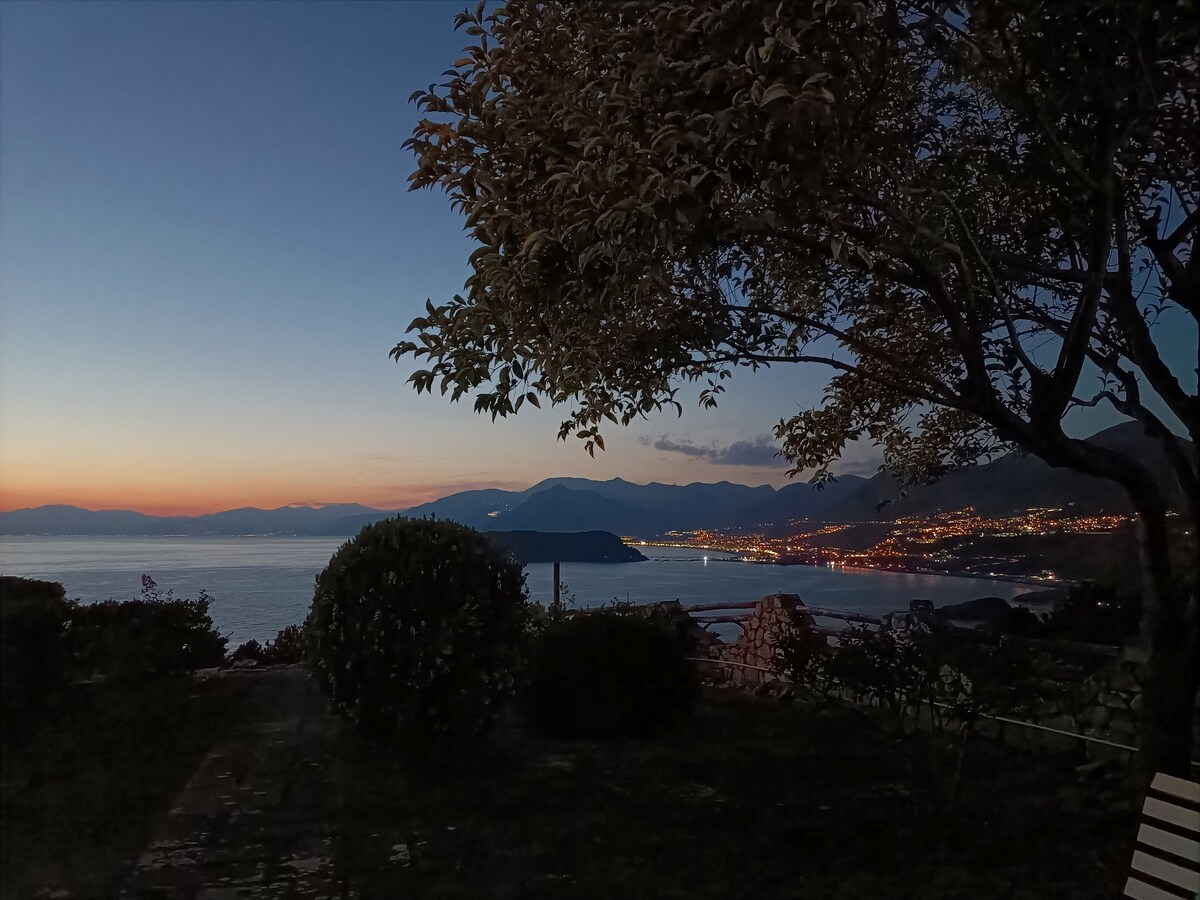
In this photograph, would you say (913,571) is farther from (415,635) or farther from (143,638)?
(143,638)

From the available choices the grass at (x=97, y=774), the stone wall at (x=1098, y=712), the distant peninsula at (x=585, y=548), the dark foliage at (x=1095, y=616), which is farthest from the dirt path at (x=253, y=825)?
the dark foliage at (x=1095, y=616)

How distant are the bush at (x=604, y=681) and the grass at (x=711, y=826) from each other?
0.91 feet

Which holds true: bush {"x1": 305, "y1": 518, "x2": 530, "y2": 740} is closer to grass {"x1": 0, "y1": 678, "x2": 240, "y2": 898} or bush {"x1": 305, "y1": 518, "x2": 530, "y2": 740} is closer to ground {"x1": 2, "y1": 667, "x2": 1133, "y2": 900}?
ground {"x1": 2, "y1": 667, "x2": 1133, "y2": 900}

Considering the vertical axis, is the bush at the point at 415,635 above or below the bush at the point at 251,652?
above

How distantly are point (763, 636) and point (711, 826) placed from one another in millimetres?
5872

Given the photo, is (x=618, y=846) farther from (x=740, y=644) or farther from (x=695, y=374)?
(x=740, y=644)

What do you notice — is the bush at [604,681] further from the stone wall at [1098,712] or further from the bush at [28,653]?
the bush at [28,653]

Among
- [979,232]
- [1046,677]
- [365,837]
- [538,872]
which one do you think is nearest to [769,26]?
[979,232]

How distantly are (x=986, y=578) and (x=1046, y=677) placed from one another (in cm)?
403

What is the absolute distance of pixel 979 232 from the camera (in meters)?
6.73

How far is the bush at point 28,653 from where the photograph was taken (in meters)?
8.06

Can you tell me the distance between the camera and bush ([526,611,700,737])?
7.81 m

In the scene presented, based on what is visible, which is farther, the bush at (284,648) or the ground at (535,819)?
the bush at (284,648)

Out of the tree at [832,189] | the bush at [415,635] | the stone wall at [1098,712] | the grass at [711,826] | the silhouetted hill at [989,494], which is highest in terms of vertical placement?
the tree at [832,189]
